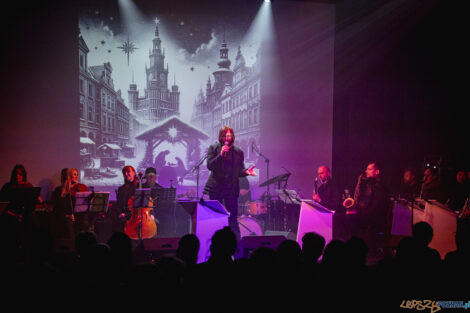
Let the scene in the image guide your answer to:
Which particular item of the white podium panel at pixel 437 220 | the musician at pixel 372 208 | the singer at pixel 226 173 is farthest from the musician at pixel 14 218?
the white podium panel at pixel 437 220

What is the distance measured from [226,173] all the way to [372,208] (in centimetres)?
268

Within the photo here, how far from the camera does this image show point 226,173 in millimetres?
5090

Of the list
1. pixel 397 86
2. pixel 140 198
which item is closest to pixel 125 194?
pixel 140 198

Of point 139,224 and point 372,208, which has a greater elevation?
point 372,208

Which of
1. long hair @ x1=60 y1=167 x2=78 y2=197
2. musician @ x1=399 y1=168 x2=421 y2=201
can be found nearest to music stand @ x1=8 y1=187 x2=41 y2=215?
long hair @ x1=60 y1=167 x2=78 y2=197

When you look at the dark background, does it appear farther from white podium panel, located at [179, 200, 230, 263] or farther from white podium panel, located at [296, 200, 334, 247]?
white podium panel, located at [179, 200, 230, 263]

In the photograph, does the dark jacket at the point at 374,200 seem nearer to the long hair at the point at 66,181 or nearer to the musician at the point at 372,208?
the musician at the point at 372,208

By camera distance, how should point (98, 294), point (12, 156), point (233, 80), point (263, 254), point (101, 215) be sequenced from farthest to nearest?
point (233, 80), point (12, 156), point (101, 215), point (263, 254), point (98, 294)

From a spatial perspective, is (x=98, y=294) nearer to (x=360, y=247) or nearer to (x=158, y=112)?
(x=360, y=247)

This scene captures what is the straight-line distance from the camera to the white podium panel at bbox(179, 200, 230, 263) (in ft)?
13.0

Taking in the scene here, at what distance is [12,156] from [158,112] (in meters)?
3.30

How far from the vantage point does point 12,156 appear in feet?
23.5

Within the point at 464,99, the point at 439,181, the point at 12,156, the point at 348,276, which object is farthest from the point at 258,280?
the point at 464,99

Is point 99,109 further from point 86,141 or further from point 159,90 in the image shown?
point 159,90
